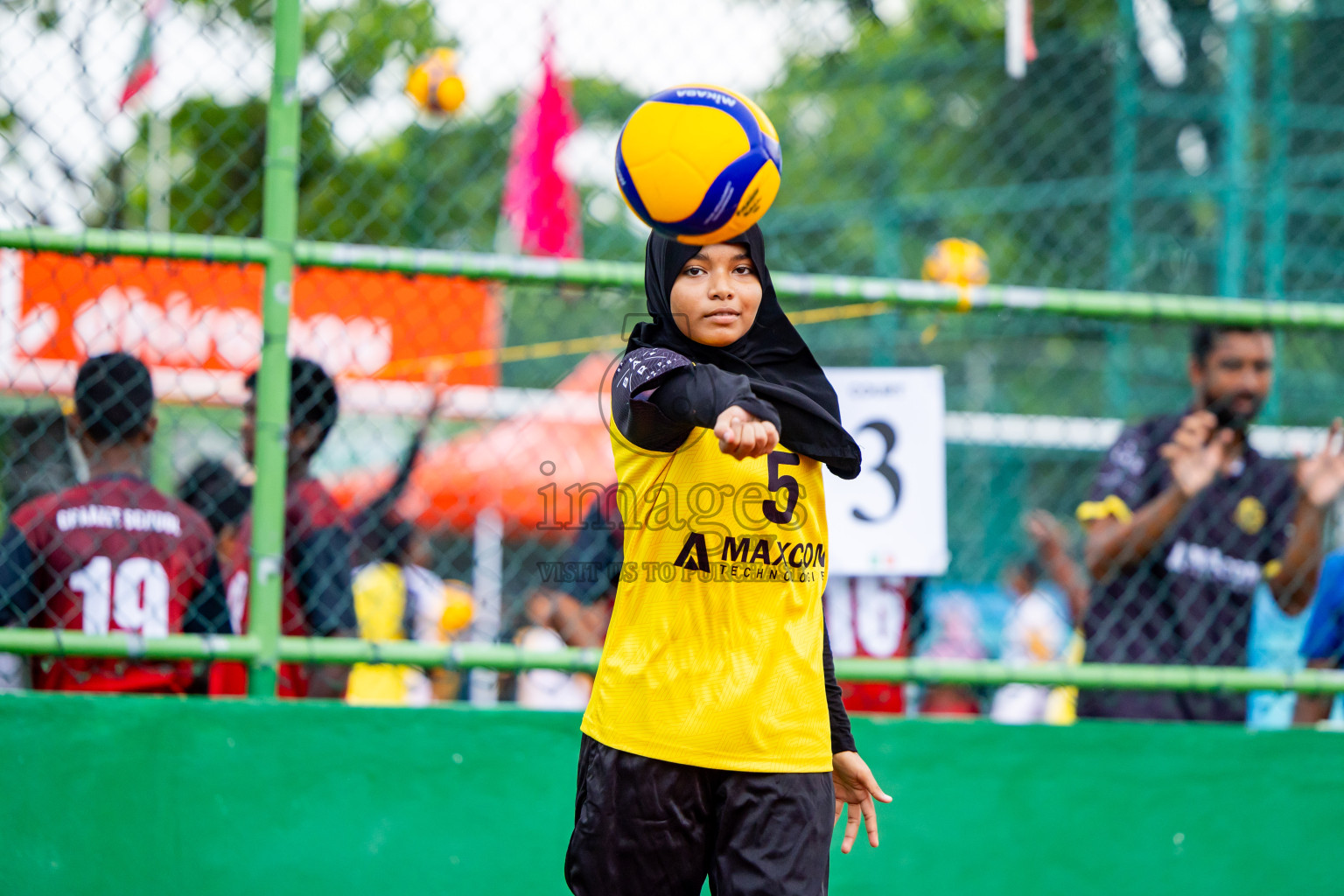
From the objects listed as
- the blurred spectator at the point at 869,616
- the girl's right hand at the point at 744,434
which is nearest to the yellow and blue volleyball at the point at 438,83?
the blurred spectator at the point at 869,616

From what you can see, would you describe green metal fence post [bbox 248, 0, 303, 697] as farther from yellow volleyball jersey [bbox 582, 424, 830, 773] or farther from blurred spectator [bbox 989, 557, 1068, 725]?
blurred spectator [bbox 989, 557, 1068, 725]

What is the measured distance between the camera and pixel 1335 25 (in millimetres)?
13047

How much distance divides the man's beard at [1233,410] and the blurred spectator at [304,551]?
3012 millimetres

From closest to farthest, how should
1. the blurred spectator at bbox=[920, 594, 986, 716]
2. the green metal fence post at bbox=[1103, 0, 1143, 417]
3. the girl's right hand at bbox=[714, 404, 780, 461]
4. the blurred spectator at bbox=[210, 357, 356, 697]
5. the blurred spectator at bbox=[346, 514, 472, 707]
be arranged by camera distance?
the girl's right hand at bbox=[714, 404, 780, 461]
the blurred spectator at bbox=[210, 357, 356, 697]
the blurred spectator at bbox=[346, 514, 472, 707]
the blurred spectator at bbox=[920, 594, 986, 716]
the green metal fence post at bbox=[1103, 0, 1143, 417]

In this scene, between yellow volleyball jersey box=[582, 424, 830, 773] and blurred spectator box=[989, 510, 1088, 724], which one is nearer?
yellow volleyball jersey box=[582, 424, 830, 773]

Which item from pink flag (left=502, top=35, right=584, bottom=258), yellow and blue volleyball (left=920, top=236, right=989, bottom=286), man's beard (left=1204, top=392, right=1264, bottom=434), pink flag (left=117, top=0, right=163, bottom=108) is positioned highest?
pink flag (left=502, top=35, right=584, bottom=258)

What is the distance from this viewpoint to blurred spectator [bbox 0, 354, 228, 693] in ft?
11.5

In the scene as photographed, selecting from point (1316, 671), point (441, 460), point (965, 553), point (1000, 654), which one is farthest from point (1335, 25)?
point (1316, 671)

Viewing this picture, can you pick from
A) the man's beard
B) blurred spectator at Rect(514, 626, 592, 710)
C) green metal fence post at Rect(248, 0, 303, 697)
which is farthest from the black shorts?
blurred spectator at Rect(514, 626, 592, 710)

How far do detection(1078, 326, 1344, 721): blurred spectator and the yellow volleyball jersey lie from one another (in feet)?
6.62

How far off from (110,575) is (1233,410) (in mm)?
3739

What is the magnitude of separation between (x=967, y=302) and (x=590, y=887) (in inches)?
84.6

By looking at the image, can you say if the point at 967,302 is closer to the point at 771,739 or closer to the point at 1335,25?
the point at 771,739

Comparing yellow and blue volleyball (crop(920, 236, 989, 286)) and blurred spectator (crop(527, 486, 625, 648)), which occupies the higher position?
yellow and blue volleyball (crop(920, 236, 989, 286))
